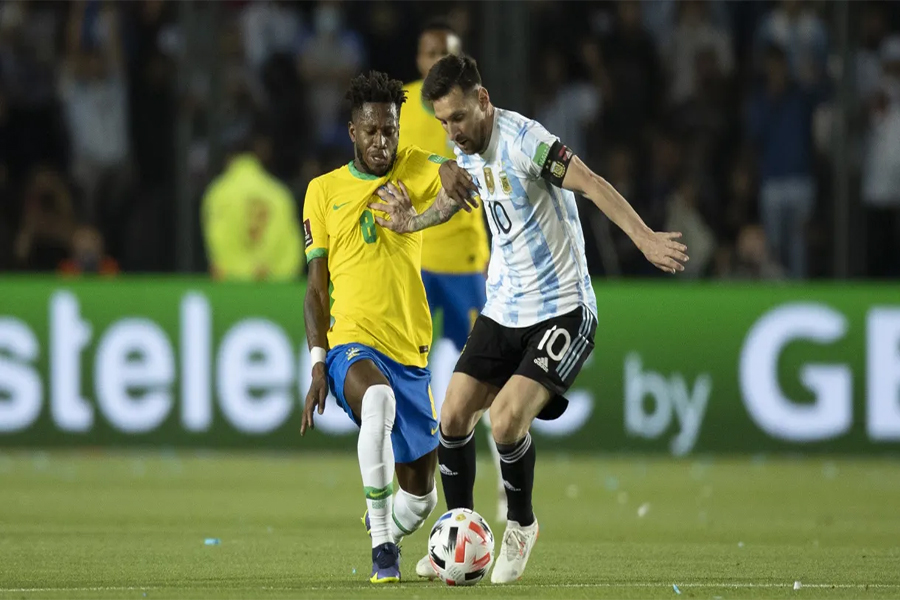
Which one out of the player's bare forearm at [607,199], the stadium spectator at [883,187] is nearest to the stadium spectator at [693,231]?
the stadium spectator at [883,187]

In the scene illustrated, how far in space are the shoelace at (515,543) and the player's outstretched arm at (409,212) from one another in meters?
1.33

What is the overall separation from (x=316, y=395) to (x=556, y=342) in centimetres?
100

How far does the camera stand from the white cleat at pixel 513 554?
7016 millimetres

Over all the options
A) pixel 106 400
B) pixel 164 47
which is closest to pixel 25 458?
pixel 106 400

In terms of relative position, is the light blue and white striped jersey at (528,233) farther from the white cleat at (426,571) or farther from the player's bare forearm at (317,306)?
the white cleat at (426,571)

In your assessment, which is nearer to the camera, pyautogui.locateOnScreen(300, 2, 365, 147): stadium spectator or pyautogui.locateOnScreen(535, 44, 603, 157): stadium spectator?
pyautogui.locateOnScreen(535, 44, 603, 157): stadium spectator

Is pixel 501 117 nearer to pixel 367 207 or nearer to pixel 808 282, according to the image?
pixel 367 207

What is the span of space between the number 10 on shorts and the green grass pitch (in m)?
0.92

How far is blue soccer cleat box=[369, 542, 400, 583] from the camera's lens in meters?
6.93

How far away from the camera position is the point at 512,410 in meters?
6.92

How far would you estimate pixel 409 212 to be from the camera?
23.9 feet

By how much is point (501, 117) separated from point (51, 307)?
24.8 ft

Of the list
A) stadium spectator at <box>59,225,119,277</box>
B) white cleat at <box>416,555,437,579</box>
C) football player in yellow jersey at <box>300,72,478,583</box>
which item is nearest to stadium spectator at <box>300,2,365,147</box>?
stadium spectator at <box>59,225,119,277</box>

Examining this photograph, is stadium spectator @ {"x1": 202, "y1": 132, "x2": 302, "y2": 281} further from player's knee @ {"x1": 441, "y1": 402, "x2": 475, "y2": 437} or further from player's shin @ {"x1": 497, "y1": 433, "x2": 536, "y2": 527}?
player's shin @ {"x1": 497, "y1": 433, "x2": 536, "y2": 527}
